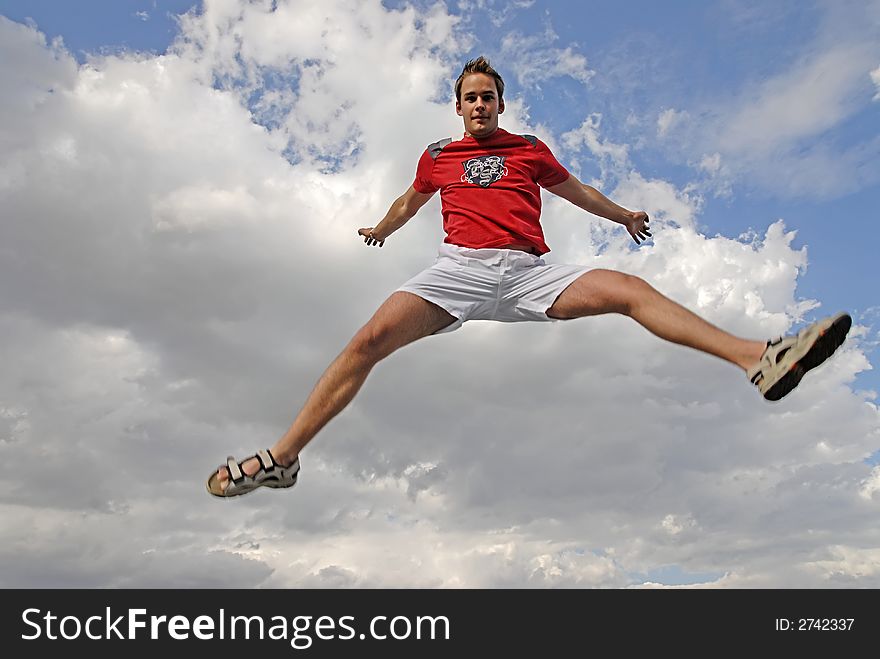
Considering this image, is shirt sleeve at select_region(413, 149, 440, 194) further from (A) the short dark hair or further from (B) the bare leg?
(B) the bare leg

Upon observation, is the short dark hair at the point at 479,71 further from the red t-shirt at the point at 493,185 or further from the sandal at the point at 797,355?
the sandal at the point at 797,355

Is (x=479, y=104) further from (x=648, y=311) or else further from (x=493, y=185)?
(x=648, y=311)

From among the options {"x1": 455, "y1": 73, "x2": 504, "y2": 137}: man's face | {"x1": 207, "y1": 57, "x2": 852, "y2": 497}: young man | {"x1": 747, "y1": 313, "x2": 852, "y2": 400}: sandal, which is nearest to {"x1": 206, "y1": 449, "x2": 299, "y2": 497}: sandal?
{"x1": 207, "y1": 57, "x2": 852, "y2": 497}: young man

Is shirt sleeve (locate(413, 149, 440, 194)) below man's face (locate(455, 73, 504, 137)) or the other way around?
below

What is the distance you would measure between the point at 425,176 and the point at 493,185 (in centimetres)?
87

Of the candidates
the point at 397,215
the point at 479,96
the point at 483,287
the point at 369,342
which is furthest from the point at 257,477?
the point at 479,96

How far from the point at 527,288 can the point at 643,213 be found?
1.79 meters

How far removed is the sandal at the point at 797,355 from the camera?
474cm

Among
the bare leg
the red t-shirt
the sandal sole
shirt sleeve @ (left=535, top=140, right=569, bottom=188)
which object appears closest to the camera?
the sandal sole

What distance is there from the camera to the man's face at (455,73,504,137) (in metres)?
6.35

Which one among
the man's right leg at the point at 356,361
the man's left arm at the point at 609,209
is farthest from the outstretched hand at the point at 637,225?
the man's right leg at the point at 356,361

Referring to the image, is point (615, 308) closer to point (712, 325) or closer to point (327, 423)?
point (712, 325)

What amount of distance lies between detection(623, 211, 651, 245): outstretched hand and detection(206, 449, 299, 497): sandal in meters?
3.53

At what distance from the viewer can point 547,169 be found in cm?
657
